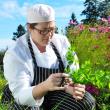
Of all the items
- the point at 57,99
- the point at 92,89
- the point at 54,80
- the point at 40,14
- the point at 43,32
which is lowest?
the point at 92,89

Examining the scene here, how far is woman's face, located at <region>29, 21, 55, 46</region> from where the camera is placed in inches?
217

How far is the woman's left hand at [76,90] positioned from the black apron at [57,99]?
106 millimetres

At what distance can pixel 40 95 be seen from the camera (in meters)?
5.49

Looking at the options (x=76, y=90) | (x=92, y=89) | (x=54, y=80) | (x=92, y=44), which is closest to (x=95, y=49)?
(x=92, y=44)

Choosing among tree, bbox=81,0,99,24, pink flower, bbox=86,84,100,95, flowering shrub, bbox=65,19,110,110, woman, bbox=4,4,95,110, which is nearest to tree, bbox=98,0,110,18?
tree, bbox=81,0,99,24

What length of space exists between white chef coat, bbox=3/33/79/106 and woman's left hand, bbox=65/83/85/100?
0.99 ft

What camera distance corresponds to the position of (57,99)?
5.68 m

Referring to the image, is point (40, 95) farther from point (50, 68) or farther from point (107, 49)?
point (107, 49)

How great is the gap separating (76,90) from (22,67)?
66 centimetres

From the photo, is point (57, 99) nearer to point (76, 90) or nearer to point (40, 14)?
point (76, 90)

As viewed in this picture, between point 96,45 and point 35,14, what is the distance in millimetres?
4597

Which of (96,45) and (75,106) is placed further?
(96,45)

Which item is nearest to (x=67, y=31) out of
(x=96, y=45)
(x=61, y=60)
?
(x=96, y=45)

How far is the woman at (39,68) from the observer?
5520mm
